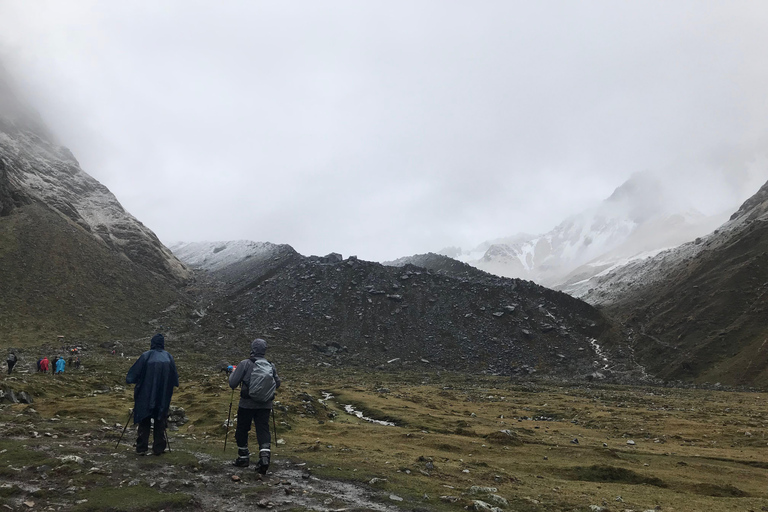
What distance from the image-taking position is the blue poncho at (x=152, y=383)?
12.8 meters

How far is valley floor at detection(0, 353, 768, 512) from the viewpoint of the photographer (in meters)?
10.1

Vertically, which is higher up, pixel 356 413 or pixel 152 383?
pixel 152 383

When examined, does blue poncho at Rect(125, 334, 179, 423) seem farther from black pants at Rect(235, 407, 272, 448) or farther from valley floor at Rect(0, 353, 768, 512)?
black pants at Rect(235, 407, 272, 448)

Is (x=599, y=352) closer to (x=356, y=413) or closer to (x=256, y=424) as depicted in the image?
(x=356, y=413)

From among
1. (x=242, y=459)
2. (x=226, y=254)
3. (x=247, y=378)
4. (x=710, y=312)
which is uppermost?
(x=226, y=254)

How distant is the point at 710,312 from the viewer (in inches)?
3622

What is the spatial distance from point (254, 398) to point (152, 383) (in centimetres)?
345

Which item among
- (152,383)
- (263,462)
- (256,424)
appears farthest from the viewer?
(152,383)

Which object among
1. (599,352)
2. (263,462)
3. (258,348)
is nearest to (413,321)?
(599,352)

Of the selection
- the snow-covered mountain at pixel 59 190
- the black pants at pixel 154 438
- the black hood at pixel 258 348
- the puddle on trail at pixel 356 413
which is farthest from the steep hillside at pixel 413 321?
the black hood at pixel 258 348

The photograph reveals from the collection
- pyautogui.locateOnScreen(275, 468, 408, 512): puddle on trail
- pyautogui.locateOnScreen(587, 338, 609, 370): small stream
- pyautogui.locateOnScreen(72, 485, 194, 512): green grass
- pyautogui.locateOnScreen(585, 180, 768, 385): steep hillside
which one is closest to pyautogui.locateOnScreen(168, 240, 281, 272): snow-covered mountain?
pyautogui.locateOnScreen(587, 338, 609, 370): small stream

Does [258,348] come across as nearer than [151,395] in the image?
Yes

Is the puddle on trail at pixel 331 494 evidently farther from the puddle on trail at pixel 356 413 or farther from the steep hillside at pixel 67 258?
the steep hillside at pixel 67 258

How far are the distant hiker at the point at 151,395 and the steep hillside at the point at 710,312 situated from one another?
283 feet
